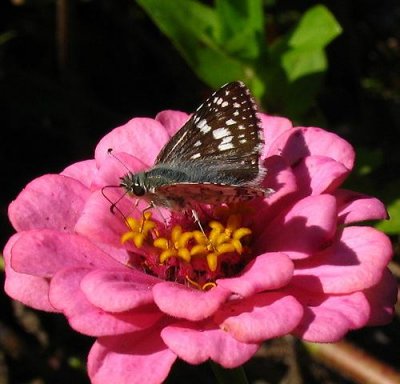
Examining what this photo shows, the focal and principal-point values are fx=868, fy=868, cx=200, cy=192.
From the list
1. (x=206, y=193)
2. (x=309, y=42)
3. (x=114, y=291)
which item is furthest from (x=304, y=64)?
(x=114, y=291)

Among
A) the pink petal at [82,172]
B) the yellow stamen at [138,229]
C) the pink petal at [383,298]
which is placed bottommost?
the pink petal at [383,298]

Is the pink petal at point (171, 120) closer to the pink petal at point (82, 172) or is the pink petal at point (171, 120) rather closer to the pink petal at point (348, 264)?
the pink petal at point (82, 172)

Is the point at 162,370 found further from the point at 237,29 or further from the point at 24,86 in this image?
the point at 24,86

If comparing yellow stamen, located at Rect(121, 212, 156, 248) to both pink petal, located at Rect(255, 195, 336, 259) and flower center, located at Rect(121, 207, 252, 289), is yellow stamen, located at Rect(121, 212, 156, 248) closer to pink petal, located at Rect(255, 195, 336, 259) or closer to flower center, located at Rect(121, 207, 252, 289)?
flower center, located at Rect(121, 207, 252, 289)

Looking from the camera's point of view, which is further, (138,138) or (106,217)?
(138,138)

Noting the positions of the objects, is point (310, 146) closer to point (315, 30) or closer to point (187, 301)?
point (187, 301)

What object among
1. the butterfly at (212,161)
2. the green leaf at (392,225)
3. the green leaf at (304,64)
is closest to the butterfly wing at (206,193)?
the butterfly at (212,161)

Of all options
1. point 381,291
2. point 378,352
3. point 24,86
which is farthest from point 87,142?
point 381,291
